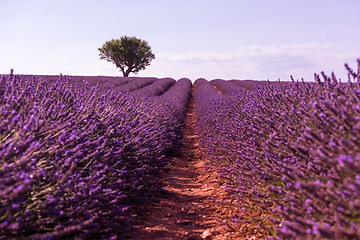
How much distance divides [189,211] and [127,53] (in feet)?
114

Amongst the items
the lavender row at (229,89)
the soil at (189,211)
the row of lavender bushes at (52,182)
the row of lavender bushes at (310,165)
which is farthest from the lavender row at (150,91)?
the row of lavender bushes at (52,182)

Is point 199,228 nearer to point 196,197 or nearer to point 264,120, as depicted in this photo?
point 196,197

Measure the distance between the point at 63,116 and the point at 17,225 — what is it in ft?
5.14

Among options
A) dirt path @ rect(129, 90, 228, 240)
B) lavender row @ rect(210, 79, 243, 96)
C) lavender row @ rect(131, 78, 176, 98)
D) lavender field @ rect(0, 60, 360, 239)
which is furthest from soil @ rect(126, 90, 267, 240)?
lavender row @ rect(131, 78, 176, 98)

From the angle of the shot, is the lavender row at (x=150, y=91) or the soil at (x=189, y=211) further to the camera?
the lavender row at (x=150, y=91)

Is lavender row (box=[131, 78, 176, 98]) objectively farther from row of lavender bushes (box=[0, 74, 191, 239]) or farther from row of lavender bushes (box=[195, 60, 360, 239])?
row of lavender bushes (box=[0, 74, 191, 239])

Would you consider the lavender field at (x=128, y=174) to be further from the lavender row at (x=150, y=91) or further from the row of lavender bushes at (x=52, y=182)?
the lavender row at (x=150, y=91)

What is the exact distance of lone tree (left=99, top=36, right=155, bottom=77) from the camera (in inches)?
1463

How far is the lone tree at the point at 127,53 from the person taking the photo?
37.2 metres

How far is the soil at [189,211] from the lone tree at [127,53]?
32.7 meters

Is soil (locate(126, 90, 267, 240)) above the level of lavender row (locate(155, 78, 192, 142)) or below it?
below

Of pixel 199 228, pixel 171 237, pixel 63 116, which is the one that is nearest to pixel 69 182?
pixel 63 116

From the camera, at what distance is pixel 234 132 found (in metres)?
4.88

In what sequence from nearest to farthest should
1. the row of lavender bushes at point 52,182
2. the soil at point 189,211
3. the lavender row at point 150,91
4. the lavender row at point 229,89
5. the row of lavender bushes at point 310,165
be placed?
the row of lavender bushes at point 310,165 < the row of lavender bushes at point 52,182 < the soil at point 189,211 < the lavender row at point 150,91 < the lavender row at point 229,89
